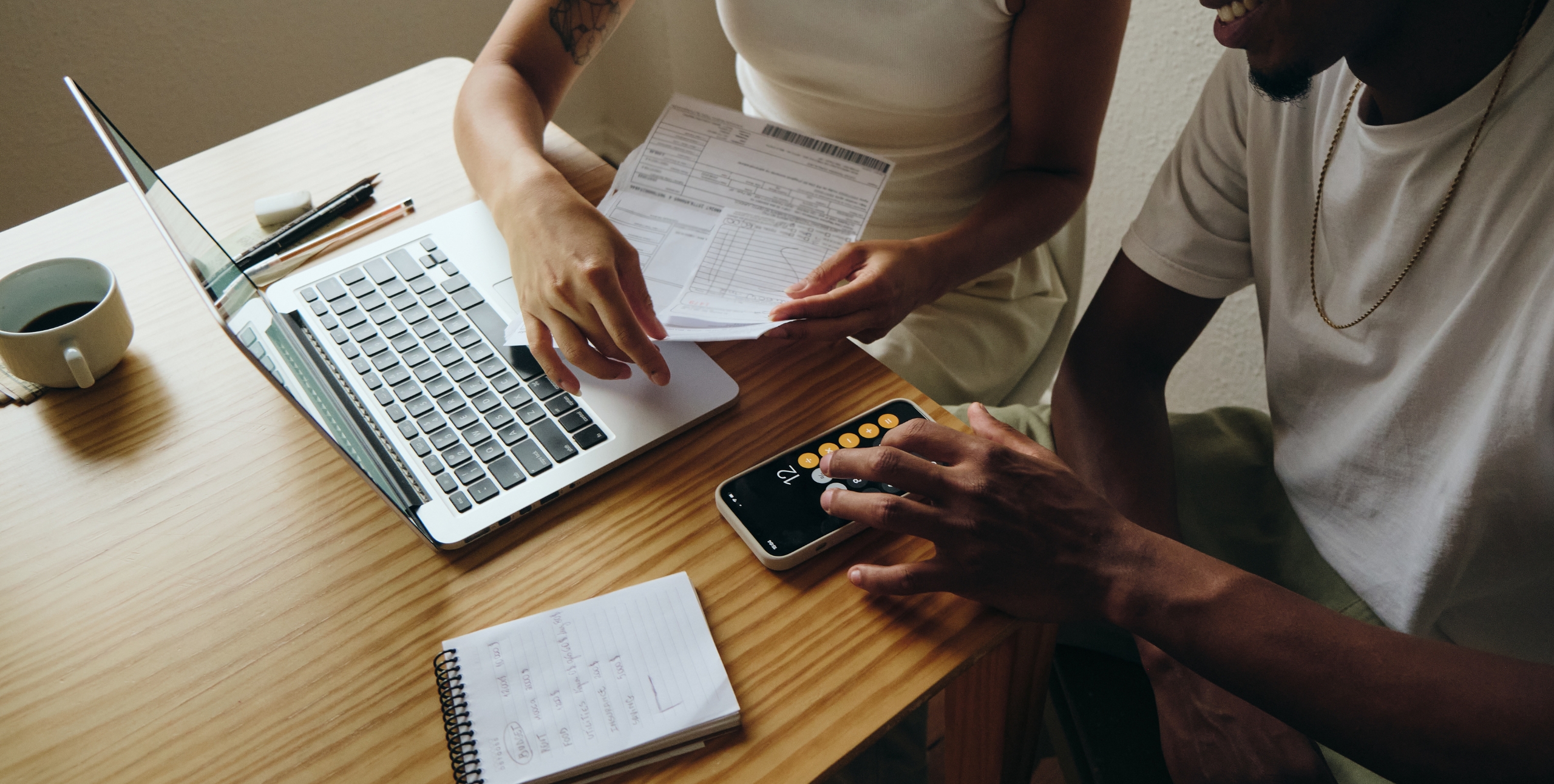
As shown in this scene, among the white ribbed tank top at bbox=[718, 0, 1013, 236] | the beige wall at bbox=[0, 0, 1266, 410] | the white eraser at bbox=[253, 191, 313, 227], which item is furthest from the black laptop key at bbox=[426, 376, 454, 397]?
the beige wall at bbox=[0, 0, 1266, 410]

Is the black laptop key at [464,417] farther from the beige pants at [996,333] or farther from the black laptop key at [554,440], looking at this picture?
the beige pants at [996,333]

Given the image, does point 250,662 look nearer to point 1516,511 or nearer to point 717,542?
point 717,542

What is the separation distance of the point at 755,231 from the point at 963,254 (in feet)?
0.67

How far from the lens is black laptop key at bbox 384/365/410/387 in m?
0.70

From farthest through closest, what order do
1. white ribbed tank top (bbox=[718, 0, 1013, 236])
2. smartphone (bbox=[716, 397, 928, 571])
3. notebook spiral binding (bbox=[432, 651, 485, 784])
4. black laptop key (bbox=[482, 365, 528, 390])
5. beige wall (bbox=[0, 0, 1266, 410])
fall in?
beige wall (bbox=[0, 0, 1266, 410]) < white ribbed tank top (bbox=[718, 0, 1013, 236]) < black laptop key (bbox=[482, 365, 528, 390]) < smartphone (bbox=[716, 397, 928, 571]) < notebook spiral binding (bbox=[432, 651, 485, 784])

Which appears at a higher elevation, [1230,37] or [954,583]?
[1230,37]

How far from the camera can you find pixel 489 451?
65 centimetres

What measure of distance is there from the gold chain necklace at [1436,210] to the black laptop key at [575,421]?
0.61 m

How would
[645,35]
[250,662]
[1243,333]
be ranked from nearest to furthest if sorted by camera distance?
[250,662], [1243,333], [645,35]

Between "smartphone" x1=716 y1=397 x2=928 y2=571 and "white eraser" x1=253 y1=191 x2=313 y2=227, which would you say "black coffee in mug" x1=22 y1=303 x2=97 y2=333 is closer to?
"white eraser" x1=253 y1=191 x2=313 y2=227

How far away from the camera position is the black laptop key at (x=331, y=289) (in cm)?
77

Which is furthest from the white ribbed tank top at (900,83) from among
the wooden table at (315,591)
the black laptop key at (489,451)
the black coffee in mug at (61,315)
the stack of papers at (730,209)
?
the black coffee in mug at (61,315)

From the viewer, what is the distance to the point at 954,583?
0.56m

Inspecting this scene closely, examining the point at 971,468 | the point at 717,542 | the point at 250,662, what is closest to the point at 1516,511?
the point at 971,468
